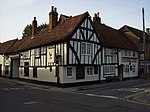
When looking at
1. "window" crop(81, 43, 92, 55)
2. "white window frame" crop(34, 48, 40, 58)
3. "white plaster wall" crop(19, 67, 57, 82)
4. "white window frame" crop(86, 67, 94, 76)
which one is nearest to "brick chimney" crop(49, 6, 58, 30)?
"white window frame" crop(34, 48, 40, 58)

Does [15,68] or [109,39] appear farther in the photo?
[15,68]

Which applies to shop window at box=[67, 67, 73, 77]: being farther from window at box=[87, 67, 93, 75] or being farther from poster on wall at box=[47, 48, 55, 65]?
window at box=[87, 67, 93, 75]

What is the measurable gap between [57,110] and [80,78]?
15.2 metres

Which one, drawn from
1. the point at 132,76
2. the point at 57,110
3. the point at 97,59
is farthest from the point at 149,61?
the point at 57,110

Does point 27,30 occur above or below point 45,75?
A: above

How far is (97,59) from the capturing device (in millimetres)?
27859

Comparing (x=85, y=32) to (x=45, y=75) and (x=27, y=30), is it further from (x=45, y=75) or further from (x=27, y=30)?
(x=27, y=30)

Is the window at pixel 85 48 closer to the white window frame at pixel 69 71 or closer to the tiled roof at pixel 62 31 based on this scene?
the tiled roof at pixel 62 31

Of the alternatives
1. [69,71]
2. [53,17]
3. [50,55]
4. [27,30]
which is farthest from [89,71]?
[27,30]

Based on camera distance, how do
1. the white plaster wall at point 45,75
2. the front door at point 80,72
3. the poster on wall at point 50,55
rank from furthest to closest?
the poster on wall at point 50,55
the front door at point 80,72
the white plaster wall at point 45,75

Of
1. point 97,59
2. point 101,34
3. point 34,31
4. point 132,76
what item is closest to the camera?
point 97,59

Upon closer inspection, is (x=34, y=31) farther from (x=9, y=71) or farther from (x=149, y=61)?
(x=149, y=61)

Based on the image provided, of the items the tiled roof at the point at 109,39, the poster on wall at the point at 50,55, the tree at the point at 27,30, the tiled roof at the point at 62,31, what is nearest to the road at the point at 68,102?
the poster on wall at the point at 50,55

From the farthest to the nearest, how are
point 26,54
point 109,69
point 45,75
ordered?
point 26,54
point 109,69
point 45,75
